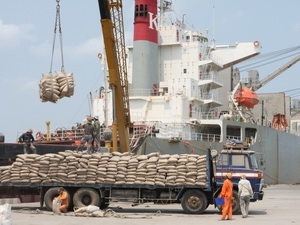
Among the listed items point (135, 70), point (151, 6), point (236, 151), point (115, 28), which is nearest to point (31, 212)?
point (236, 151)

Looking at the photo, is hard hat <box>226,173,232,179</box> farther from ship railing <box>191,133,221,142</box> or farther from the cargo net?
ship railing <box>191,133,221,142</box>

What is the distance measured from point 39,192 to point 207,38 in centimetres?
2375

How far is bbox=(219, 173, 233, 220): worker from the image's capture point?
15781 mm

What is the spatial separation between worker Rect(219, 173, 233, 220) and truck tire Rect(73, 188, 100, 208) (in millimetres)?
4063

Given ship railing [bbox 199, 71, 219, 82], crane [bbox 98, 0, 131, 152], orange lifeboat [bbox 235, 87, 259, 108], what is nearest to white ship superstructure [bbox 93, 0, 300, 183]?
ship railing [bbox 199, 71, 219, 82]

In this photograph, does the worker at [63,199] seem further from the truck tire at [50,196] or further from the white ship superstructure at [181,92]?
the white ship superstructure at [181,92]

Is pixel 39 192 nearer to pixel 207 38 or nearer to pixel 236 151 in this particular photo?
pixel 236 151

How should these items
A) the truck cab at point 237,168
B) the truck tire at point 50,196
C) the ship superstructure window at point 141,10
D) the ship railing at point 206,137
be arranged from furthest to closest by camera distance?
the ship superstructure window at point 141,10 → the ship railing at point 206,137 → the truck tire at point 50,196 → the truck cab at point 237,168

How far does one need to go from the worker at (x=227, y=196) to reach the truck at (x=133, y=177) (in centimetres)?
99

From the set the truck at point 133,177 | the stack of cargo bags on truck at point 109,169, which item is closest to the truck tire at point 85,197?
the truck at point 133,177

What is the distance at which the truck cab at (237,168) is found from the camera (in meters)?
17.4

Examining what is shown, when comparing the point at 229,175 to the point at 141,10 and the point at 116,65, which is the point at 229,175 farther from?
the point at 141,10

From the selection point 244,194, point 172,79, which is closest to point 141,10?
point 172,79

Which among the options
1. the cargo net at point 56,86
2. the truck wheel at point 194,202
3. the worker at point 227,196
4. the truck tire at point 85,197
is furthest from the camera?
the cargo net at point 56,86
